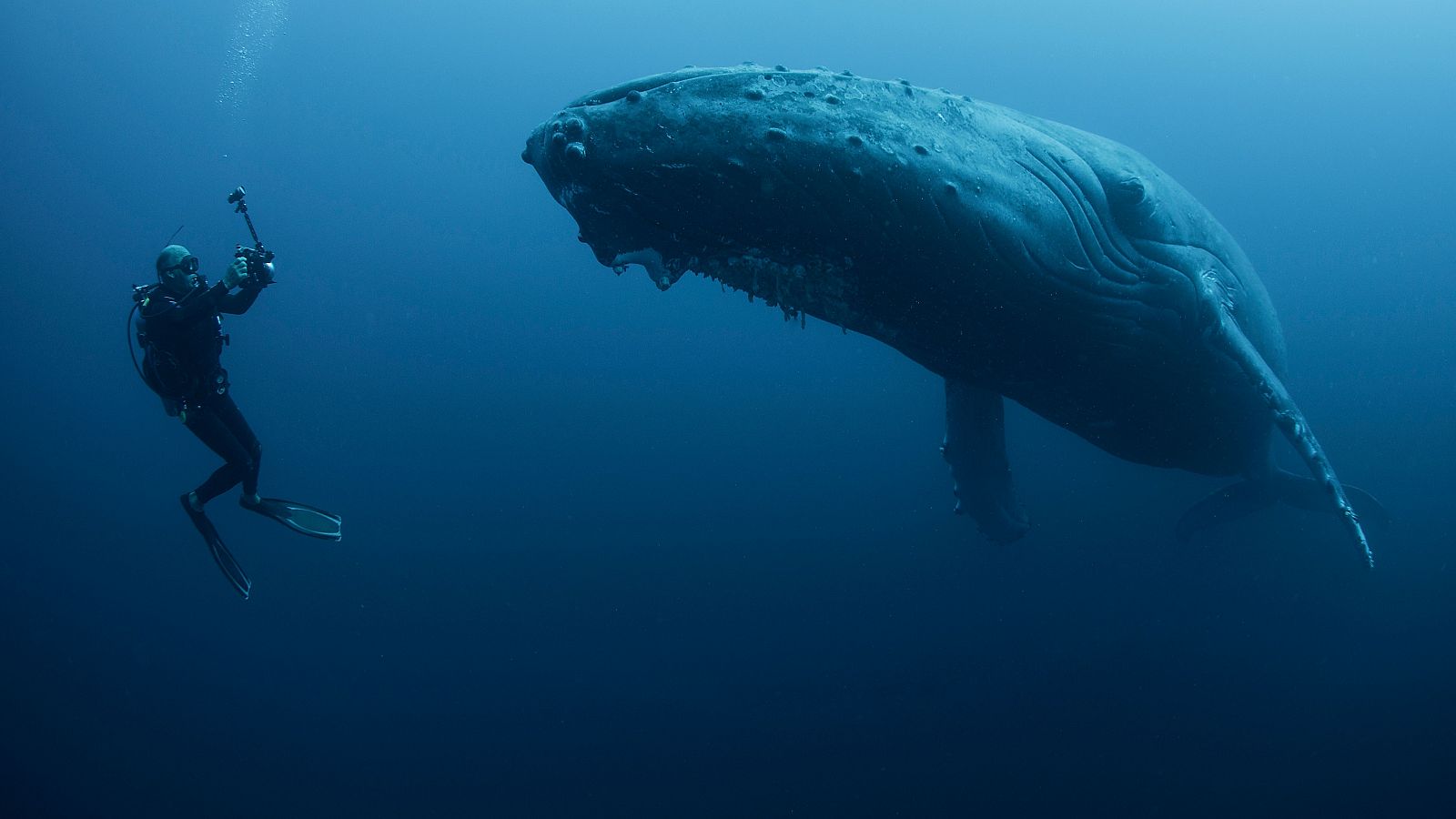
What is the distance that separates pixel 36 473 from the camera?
89.5 ft

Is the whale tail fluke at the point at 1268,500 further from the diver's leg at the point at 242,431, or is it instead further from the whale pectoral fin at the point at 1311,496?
the diver's leg at the point at 242,431

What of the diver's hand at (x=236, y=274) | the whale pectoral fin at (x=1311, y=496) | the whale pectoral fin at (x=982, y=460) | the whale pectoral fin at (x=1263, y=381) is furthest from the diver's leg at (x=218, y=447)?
the whale pectoral fin at (x=1311, y=496)

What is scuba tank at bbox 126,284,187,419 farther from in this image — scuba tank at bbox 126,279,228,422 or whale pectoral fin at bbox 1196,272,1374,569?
whale pectoral fin at bbox 1196,272,1374,569

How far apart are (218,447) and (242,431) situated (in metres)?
0.29

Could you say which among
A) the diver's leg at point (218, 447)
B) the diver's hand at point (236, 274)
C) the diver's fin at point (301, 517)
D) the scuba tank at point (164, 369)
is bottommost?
the diver's fin at point (301, 517)

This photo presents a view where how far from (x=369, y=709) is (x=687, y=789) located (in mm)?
10153

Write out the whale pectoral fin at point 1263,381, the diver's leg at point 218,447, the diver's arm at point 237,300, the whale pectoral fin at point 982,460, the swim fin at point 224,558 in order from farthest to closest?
the swim fin at point 224,558
the diver's leg at point 218,447
the whale pectoral fin at point 982,460
the diver's arm at point 237,300
the whale pectoral fin at point 1263,381

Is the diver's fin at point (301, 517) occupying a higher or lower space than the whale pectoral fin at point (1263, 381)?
lower

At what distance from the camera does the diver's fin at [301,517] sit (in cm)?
838

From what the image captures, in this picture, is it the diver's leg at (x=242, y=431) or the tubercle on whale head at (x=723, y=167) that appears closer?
the tubercle on whale head at (x=723, y=167)

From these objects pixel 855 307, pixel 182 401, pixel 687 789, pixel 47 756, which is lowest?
pixel 47 756

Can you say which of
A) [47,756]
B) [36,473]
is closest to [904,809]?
[47,756]

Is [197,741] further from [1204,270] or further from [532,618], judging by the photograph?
[1204,270]

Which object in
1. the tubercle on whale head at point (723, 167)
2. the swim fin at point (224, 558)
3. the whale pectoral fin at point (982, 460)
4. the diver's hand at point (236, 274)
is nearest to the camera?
the tubercle on whale head at point (723, 167)
